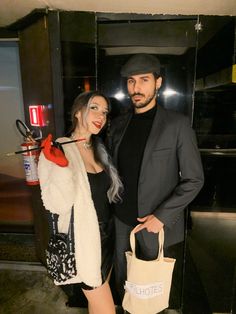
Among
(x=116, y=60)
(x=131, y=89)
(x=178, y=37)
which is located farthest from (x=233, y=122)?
(x=116, y=60)

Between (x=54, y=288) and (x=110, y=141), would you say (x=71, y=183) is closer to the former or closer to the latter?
(x=110, y=141)

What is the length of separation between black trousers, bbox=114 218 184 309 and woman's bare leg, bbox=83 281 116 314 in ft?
0.77

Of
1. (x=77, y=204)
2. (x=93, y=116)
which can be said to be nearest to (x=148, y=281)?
(x=77, y=204)

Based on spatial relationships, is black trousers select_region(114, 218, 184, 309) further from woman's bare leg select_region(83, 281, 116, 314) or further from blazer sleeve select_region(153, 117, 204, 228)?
blazer sleeve select_region(153, 117, 204, 228)

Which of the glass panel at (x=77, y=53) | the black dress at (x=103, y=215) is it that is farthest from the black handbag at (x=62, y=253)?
the glass panel at (x=77, y=53)

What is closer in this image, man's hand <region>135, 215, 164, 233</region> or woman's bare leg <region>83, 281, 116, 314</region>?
man's hand <region>135, 215, 164, 233</region>

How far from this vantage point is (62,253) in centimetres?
172

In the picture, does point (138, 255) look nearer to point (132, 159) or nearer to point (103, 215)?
point (103, 215)

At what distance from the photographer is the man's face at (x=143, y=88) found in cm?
189

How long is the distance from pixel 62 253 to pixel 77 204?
1.21 ft

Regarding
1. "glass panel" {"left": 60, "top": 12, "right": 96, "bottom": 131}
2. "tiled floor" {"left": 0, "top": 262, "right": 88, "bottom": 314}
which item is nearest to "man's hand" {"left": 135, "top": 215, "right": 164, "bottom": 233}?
"glass panel" {"left": 60, "top": 12, "right": 96, "bottom": 131}

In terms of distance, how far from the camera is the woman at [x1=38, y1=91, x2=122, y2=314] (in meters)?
1.62

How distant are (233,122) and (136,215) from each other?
128 cm

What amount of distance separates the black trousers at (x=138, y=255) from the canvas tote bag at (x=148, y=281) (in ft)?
0.78
